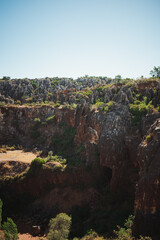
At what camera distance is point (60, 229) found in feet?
52.7

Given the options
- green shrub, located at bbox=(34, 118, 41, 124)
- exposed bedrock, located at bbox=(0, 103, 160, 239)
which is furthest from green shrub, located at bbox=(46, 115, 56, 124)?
green shrub, located at bbox=(34, 118, 41, 124)


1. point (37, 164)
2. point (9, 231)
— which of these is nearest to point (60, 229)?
point (9, 231)

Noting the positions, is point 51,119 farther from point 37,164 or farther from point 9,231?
point 9,231

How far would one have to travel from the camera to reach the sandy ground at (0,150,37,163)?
26.9m

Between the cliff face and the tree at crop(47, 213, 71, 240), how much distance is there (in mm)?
3835

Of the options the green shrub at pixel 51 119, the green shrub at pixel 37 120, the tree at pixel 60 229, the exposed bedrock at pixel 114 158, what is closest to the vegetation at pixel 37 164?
the exposed bedrock at pixel 114 158

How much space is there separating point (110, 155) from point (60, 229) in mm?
9516

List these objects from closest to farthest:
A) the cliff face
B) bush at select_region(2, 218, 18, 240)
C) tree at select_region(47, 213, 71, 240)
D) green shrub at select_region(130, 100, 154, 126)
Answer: the cliff face < tree at select_region(47, 213, 71, 240) < bush at select_region(2, 218, 18, 240) < green shrub at select_region(130, 100, 154, 126)

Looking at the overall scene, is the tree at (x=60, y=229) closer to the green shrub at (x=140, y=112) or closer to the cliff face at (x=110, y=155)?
the cliff face at (x=110, y=155)

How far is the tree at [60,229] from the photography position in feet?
50.0

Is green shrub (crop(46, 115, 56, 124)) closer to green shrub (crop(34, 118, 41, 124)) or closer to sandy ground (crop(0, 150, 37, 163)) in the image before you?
green shrub (crop(34, 118, 41, 124))

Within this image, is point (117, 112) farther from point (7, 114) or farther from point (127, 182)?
point (7, 114)

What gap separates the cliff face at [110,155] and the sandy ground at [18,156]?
257cm

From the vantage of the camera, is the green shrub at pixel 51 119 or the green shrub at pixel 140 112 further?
the green shrub at pixel 51 119
